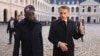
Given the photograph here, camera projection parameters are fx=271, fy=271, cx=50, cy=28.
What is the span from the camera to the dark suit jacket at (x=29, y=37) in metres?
4.29

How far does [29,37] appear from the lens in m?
4.29

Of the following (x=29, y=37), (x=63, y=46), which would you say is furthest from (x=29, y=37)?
(x=63, y=46)

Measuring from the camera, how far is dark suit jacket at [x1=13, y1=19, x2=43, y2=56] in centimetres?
429

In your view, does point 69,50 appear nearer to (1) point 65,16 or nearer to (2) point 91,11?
(1) point 65,16

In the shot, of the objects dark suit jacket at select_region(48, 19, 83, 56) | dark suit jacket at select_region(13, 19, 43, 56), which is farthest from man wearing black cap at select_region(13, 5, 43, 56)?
dark suit jacket at select_region(48, 19, 83, 56)

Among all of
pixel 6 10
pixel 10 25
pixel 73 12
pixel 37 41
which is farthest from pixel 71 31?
pixel 73 12

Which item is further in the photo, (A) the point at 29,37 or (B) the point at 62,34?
(B) the point at 62,34

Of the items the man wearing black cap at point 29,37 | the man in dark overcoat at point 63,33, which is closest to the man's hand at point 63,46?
the man in dark overcoat at point 63,33

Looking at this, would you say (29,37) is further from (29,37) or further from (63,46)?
(63,46)

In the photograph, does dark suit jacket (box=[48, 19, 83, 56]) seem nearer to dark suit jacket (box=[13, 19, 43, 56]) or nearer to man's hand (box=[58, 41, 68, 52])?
man's hand (box=[58, 41, 68, 52])

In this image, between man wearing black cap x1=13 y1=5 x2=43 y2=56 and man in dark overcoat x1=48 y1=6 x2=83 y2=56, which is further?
man in dark overcoat x1=48 y1=6 x2=83 y2=56

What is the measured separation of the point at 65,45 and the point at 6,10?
41.6 meters

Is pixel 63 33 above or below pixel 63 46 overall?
above

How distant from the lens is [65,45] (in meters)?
4.41
